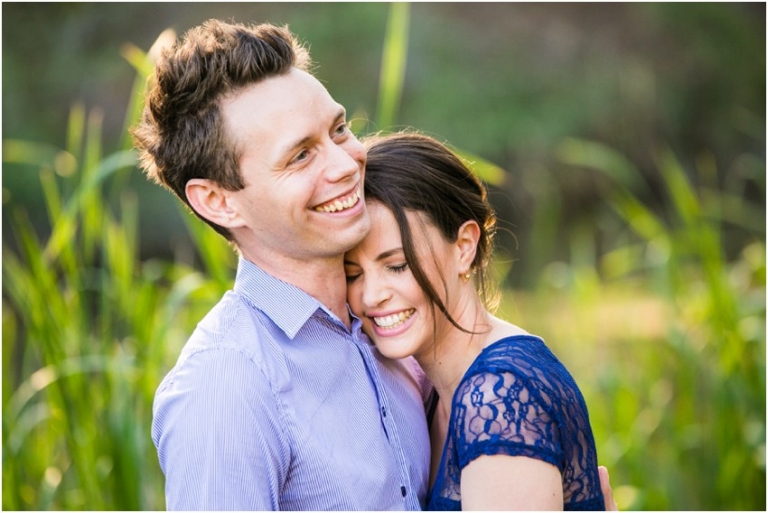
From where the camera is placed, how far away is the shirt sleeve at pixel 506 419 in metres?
1.50

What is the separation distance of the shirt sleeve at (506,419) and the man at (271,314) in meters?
0.16

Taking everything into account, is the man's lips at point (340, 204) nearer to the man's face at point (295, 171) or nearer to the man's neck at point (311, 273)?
the man's face at point (295, 171)

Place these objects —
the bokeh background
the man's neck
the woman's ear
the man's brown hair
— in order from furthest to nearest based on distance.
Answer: the bokeh background, the woman's ear, the man's neck, the man's brown hair

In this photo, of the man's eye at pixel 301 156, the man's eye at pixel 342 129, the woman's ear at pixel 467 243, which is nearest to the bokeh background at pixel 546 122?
the woman's ear at pixel 467 243

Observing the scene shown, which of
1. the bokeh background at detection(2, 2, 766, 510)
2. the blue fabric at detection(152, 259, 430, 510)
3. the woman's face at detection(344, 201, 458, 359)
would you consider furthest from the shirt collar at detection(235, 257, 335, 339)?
the bokeh background at detection(2, 2, 766, 510)

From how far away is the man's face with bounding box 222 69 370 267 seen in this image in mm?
1620

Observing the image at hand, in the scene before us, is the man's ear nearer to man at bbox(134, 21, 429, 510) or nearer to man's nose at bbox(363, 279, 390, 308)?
man at bbox(134, 21, 429, 510)

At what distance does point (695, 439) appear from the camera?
9.97ft

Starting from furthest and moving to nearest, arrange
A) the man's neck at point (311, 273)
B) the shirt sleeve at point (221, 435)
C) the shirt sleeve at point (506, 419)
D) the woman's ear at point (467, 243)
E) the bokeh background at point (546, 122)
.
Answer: the bokeh background at point (546, 122)
the woman's ear at point (467, 243)
the man's neck at point (311, 273)
the shirt sleeve at point (506, 419)
the shirt sleeve at point (221, 435)

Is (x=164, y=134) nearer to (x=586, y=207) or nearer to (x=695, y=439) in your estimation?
(x=695, y=439)

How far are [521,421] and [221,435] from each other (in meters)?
0.48

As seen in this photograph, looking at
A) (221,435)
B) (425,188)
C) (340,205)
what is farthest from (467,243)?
(221,435)

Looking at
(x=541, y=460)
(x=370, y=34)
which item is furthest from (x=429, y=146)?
(x=370, y=34)

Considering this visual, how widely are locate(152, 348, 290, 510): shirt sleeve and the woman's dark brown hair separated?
16.3 inches
